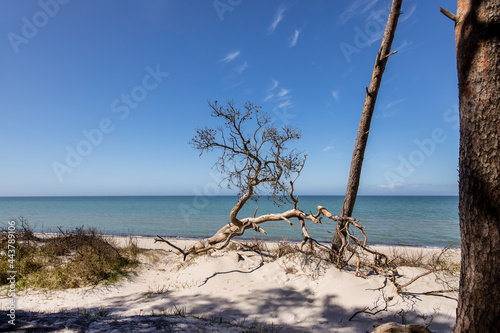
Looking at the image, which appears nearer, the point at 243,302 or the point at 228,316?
the point at 228,316

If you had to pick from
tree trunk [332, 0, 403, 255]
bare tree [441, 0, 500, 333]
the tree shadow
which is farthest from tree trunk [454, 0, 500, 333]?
tree trunk [332, 0, 403, 255]

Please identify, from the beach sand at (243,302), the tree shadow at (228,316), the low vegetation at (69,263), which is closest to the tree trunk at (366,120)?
the beach sand at (243,302)

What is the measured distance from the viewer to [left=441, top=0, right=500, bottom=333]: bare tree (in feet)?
8.39

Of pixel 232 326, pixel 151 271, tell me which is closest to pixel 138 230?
pixel 151 271

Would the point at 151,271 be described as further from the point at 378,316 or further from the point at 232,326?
the point at 378,316

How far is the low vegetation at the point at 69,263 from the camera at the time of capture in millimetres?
6293

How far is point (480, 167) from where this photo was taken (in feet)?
8.52

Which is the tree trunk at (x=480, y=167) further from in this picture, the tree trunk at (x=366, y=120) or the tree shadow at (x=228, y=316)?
the tree trunk at (x=366, y=120)

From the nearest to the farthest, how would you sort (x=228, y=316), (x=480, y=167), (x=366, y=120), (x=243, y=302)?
(x=480, y=167) < (x=228, y=316) < (x=243, y=302) < (x=366, y=120)

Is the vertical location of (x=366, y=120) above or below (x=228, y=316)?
above

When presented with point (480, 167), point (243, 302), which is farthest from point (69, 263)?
point (480, 167)

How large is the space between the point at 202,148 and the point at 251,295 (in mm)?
4642

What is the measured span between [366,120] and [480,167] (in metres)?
4.70

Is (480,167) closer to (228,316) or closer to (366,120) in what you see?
(228,316)
